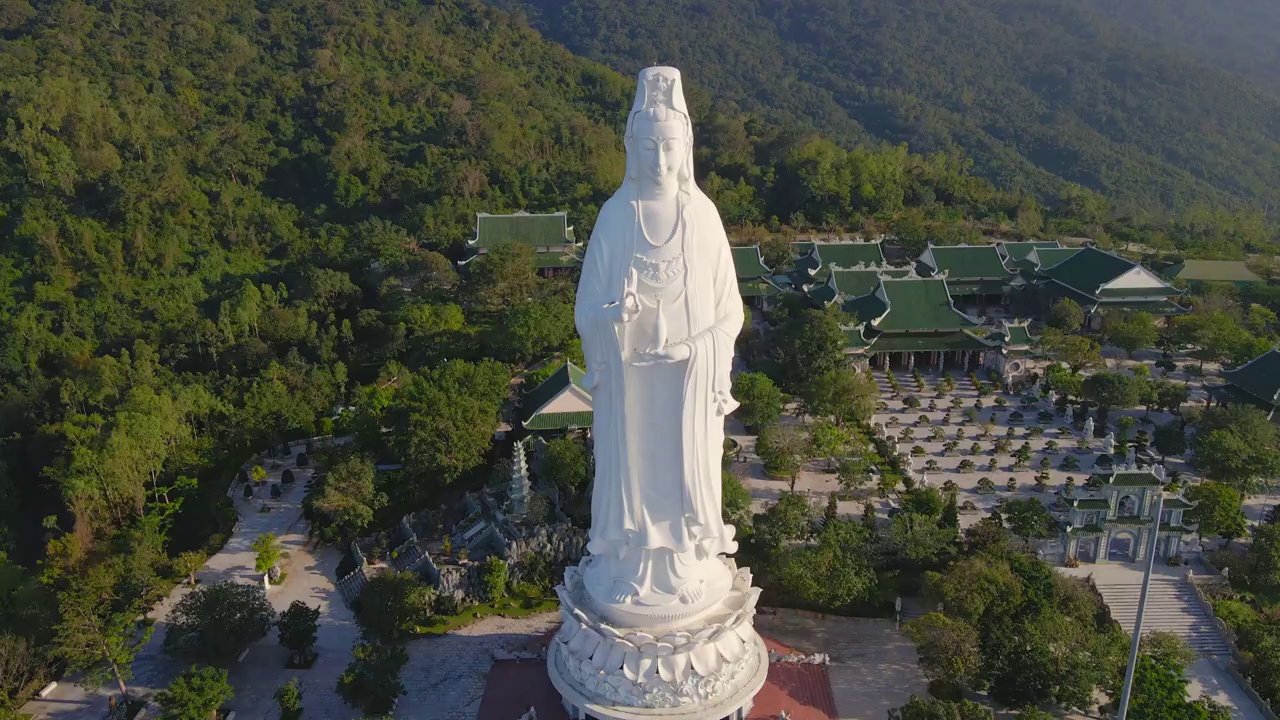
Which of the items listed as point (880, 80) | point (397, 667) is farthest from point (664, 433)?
point (880, 80)

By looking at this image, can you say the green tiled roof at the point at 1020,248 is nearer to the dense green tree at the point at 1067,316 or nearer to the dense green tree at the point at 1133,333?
the dense green tree at the point at 1067,316

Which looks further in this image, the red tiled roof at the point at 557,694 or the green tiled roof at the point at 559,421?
the green tiled roof at the point at 559,421

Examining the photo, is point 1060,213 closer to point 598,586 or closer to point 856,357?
point 856,357

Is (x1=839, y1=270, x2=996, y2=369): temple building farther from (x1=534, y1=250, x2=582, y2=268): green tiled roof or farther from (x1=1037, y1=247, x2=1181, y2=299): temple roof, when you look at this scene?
(x1=534, y1=250, x2=582, y2=268): green tiled roof

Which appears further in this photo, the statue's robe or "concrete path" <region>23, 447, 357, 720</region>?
"concrete path" <region>23, 447, 357, 720</region>

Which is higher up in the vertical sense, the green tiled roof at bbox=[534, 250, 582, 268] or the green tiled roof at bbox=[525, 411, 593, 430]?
the green tiled roof at bbox=[534, 250, 582, 268]

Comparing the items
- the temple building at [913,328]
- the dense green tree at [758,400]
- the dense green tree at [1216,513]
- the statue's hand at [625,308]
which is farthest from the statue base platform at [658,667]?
the temple building at [913,328]

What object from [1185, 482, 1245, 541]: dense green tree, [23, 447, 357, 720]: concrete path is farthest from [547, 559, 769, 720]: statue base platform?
[1185, 482, 1245, 541]: dense green tree
